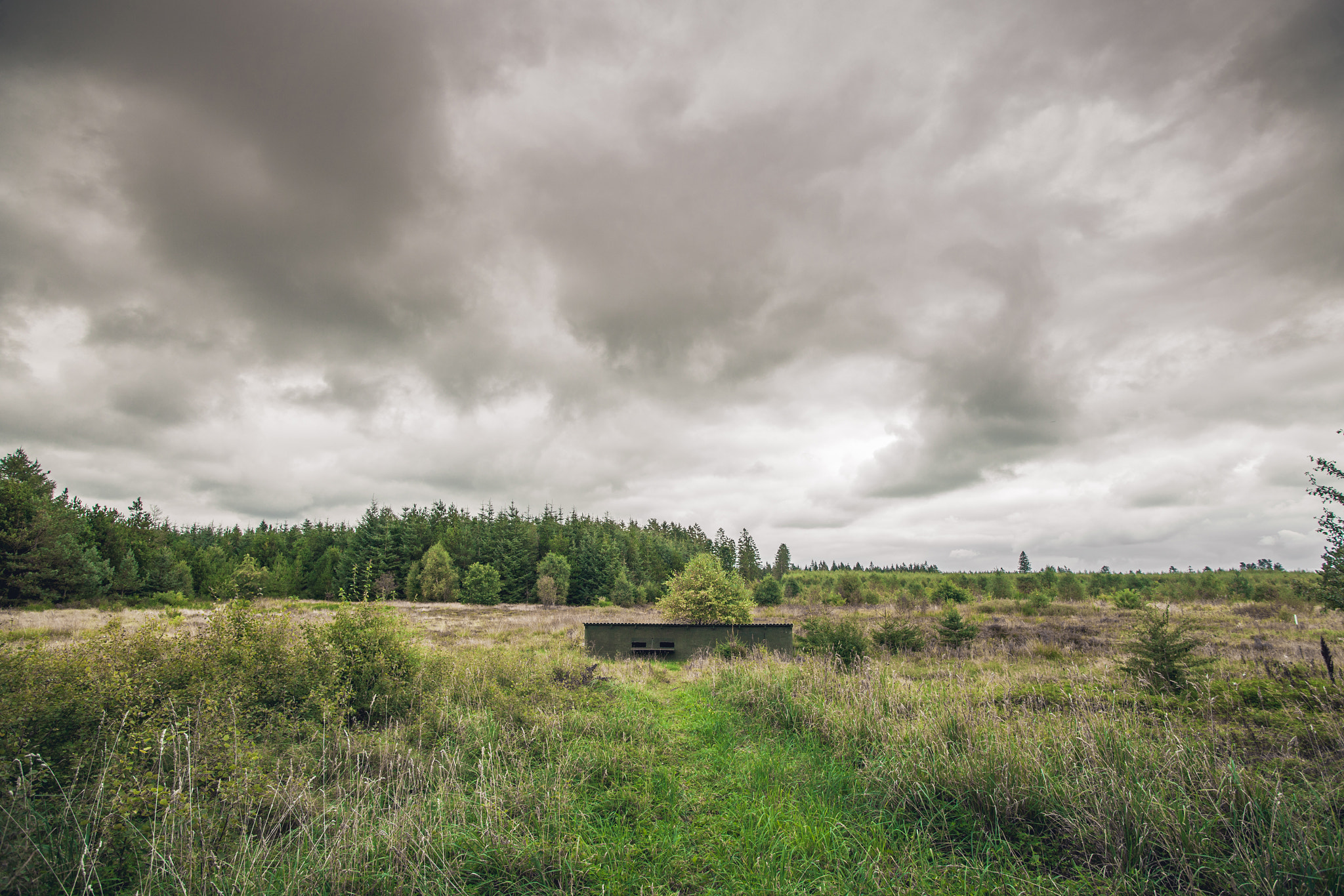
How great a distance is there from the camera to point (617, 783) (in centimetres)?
657

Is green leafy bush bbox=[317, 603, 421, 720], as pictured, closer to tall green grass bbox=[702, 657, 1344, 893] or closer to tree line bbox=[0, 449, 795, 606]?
tall green grass bbox=[702, 657, 1344, 893]

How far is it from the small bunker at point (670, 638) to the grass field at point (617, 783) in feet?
30.0

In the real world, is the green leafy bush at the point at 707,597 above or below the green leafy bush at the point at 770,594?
above

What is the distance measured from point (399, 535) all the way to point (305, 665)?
59164 mm

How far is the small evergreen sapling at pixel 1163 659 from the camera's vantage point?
9836 millimetres

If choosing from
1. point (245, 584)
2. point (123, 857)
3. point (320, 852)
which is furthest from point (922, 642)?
point (245, 584)

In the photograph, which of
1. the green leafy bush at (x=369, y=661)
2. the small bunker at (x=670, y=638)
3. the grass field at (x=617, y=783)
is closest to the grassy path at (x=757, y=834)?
the grass field at (x=617, y=783)

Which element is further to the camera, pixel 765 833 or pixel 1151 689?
pixel 1151 689

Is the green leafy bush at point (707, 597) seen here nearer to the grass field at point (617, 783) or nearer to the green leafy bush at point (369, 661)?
the grass field at point (617, 783)

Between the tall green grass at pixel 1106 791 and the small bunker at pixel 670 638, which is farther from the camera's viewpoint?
the small bunker at pixel 670 638

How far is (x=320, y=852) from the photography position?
176 inches

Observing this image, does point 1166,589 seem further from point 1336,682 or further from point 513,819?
point 513,819

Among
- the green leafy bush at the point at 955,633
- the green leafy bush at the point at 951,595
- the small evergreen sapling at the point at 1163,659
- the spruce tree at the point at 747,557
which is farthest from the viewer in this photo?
the spruce tree at the point at 747,557

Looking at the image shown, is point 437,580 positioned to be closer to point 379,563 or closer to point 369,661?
point 379,563
